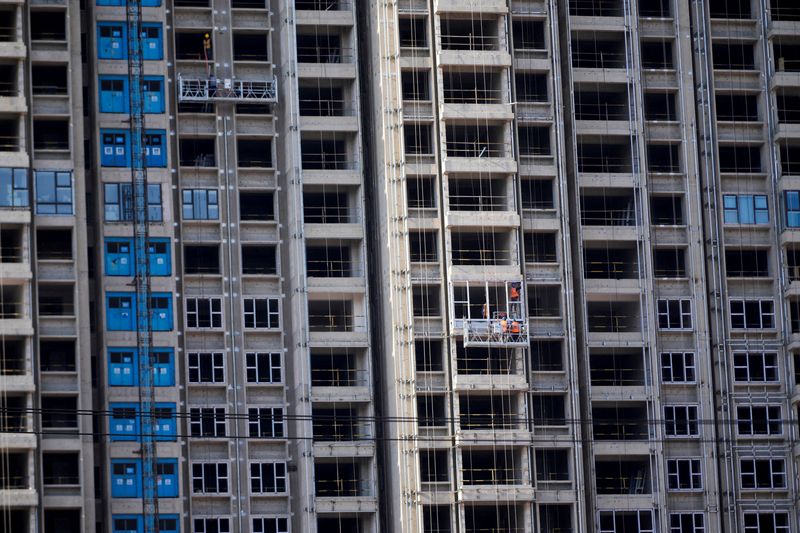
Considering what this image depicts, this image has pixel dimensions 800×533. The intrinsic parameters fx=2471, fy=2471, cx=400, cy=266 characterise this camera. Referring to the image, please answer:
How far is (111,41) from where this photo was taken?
14162 cm

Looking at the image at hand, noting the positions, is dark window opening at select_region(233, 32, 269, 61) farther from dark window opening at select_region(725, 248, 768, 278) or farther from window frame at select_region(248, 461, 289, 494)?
dark window opening at select_region(725, 248, 768, 278)

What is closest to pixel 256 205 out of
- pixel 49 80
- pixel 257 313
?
pixel 257 313

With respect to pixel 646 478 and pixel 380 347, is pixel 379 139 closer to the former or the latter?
pixel 380 347

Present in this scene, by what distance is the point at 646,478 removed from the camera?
140750 mm

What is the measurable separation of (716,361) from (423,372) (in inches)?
701

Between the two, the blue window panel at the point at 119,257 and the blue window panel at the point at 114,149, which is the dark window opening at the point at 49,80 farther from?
the blue window panel at the point at 119,257

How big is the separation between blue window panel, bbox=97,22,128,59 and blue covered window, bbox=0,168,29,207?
867 cm

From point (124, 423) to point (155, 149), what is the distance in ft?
52.0

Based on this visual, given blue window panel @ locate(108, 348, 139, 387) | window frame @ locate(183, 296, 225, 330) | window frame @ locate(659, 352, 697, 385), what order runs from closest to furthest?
1. blue window panel @ locate(108, 348, 139, 387)
2. window frame @ locate(183, 296, 225, 330)
3. window frame @ locate(659, 352, 697, 385)

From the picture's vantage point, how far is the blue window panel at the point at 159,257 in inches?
5492

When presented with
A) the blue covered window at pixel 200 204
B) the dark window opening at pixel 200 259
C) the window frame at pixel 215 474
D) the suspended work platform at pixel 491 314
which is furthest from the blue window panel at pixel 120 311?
the suspended work platform at pixel 491 314

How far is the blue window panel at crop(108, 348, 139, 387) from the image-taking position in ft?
452

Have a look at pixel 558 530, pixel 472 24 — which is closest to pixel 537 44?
pixel 472 24

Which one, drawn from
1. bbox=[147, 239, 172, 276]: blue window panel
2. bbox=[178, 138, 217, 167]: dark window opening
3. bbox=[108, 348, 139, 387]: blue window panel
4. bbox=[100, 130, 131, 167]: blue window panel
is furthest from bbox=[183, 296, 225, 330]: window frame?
bbox=[100, 130, 131, 167]: blue window panel
